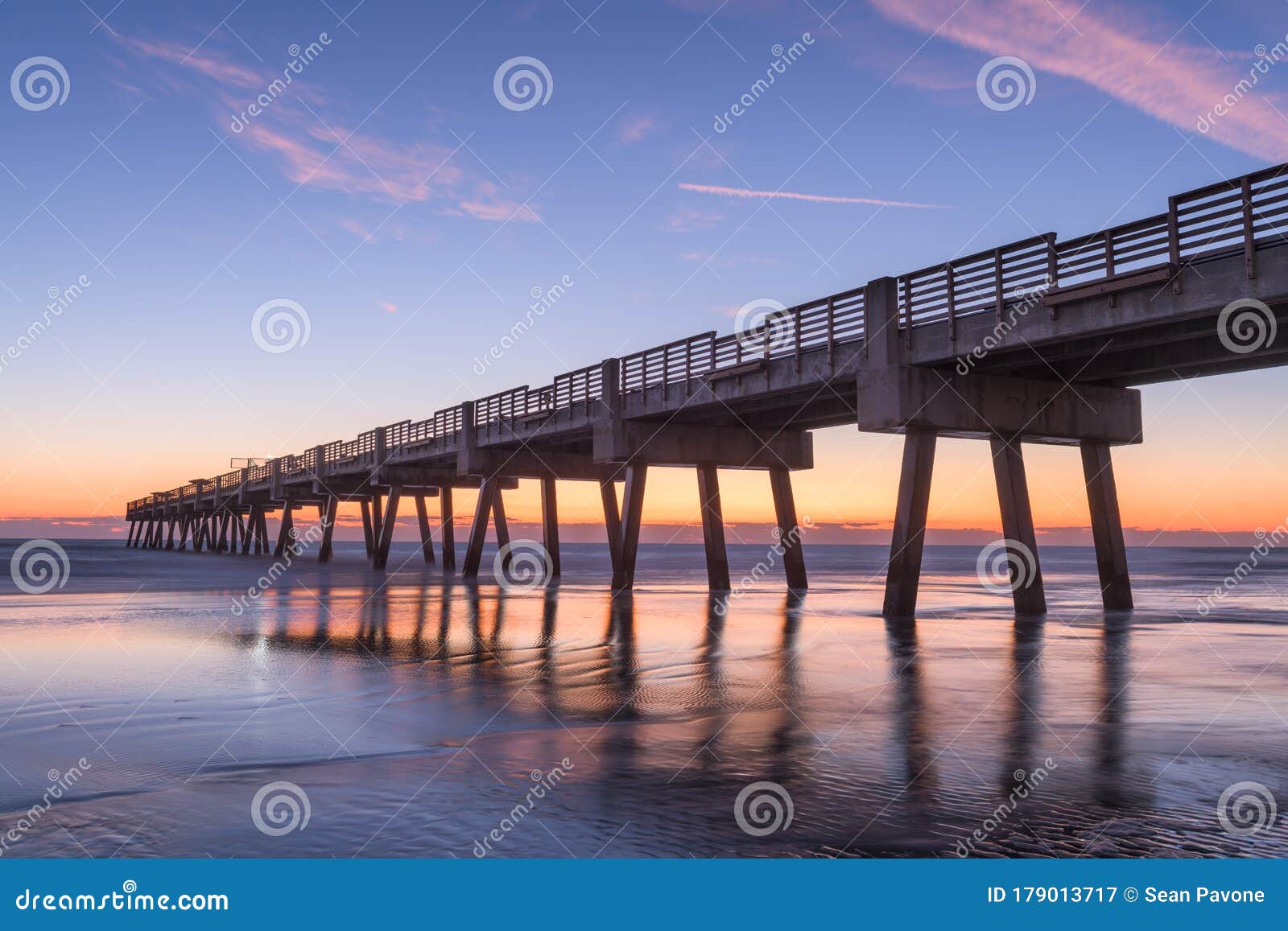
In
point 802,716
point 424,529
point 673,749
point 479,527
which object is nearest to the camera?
point 673,749

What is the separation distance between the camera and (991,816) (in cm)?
631

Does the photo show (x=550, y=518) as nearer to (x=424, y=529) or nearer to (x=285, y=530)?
(x=424, y=529)

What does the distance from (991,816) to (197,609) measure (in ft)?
77.1

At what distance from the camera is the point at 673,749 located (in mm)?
8430

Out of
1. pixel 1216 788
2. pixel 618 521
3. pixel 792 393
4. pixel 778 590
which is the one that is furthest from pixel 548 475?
pixel 1216 788

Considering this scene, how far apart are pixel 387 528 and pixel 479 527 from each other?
12.4 meters

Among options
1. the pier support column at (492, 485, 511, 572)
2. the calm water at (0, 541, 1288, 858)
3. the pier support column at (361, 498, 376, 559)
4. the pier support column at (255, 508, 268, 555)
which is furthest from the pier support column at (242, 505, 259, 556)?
the calm water at (0, 541, 1288, 858)

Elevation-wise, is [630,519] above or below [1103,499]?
below

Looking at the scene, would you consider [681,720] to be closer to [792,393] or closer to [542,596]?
[792,393]

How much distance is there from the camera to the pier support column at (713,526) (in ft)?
111

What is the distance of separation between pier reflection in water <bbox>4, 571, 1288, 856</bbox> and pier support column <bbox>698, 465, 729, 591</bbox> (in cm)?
1620

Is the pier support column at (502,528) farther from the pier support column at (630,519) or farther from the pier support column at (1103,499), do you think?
the pier support column at (1103,499)

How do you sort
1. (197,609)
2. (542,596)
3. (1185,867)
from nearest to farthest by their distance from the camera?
(1185,867) → (197,609) → (542,596)

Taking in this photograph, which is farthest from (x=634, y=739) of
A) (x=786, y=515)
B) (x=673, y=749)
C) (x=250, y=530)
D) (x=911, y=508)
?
(x=250, y=530)
